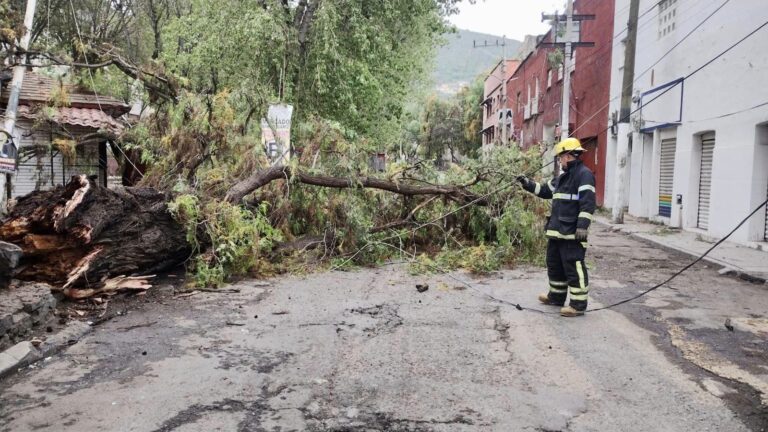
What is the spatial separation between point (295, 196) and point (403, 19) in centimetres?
879

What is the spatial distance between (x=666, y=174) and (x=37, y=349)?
15482 millimetres

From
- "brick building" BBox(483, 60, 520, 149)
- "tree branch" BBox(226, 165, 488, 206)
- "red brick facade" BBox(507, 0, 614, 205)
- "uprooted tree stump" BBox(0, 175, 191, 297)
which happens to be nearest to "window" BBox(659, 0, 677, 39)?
"red brick facade" BBox(507, 0, 614, 205)

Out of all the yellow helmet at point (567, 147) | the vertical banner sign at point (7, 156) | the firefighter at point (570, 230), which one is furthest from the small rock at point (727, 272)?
the vertical banner sign at point (7, 156)

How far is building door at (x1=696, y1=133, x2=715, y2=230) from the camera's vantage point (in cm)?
1366

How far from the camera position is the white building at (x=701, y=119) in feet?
37.6

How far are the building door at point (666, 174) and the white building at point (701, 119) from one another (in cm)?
3

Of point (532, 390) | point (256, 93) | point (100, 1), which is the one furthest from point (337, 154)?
point (100, 1)

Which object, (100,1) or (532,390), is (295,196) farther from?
(100,1)

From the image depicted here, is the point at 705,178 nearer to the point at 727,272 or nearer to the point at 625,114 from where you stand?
the point at 625,114

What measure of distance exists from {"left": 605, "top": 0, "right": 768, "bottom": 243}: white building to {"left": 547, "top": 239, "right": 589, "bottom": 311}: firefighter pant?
681 centimetres

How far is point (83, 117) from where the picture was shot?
478 inches

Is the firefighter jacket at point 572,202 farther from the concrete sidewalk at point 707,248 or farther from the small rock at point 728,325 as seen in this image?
the concrete sidewalk at point 707,248

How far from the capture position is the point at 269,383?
4.20 m

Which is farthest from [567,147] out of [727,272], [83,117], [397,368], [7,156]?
[83,117]
